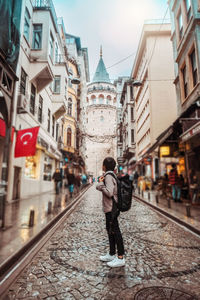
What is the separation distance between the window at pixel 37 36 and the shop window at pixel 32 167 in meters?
8.07

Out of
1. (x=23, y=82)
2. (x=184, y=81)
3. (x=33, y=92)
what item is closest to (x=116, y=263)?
(x=23, y=82)

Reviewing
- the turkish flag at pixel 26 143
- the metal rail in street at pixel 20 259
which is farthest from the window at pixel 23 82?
the metal rail in street at pixel 20 259

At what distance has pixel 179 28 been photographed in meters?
14.4

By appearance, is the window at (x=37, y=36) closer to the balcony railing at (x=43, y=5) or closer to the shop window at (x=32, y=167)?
the balcony railing at (x=43, y=5)

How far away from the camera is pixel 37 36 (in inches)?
598

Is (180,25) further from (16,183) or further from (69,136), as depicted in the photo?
(69,136)

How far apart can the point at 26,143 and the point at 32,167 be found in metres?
6.97

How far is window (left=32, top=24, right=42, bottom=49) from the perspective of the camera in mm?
15047

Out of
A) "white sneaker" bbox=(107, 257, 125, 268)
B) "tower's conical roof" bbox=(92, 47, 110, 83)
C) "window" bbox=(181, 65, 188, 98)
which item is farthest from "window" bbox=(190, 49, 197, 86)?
"tower's conical roof" bbox=(92, 47, 110, 83)

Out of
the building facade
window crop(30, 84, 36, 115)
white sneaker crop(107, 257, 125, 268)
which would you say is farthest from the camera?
window crop(30, 84, 36, 115)

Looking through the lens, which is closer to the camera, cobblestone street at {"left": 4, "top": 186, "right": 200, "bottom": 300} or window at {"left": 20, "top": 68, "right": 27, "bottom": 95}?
cobblestone street at {"left": 4, "top": 186, "right": 200, "bottom": 300}

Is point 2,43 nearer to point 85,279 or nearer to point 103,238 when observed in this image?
point 103,238

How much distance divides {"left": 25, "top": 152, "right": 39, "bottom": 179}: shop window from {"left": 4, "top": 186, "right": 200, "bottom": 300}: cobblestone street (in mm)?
10572

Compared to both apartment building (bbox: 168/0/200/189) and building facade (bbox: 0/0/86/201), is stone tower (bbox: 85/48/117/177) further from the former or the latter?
apartment building (bbox: 168/0/200/189)
